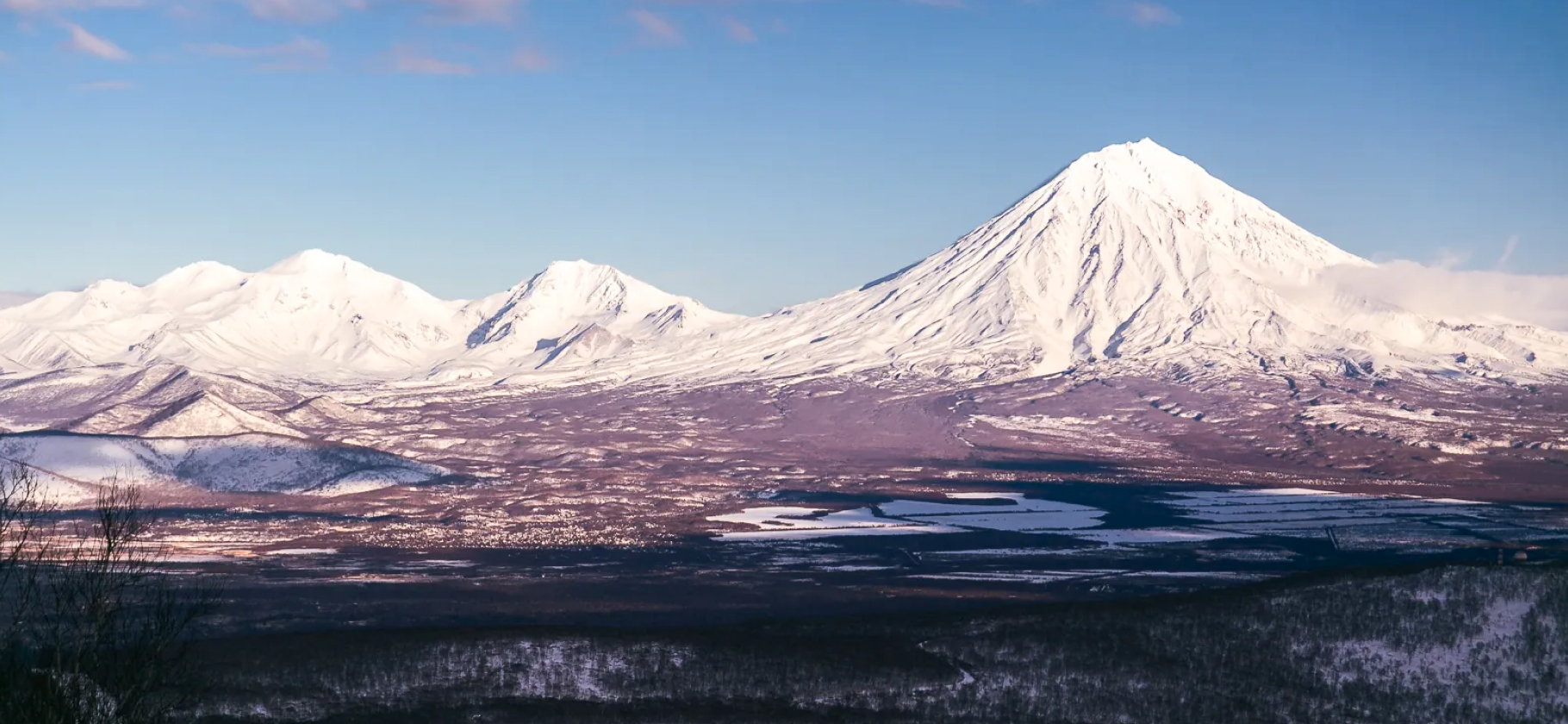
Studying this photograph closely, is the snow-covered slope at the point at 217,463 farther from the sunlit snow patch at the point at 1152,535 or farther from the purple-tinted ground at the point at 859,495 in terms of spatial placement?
the sunlit snow patch at the point at 1152,535

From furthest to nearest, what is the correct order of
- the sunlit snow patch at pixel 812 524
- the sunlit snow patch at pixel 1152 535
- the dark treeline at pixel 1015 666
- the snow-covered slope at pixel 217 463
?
1. the snow-covered slope at pixel 217 463
2. the sunlit snow patch at pixel 812 524
3. the sunlit snow patch at pixel 1152 535
4. the dark treeline at pixel 1015 666

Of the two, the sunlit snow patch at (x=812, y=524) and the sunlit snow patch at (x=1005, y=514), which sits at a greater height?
the sunlit snow patch at (x=1005, y=514)

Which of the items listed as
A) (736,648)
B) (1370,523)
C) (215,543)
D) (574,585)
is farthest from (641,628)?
(1370,523)

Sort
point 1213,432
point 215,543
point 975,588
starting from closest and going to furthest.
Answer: point 975,588 → point 215,543 → point 1213,432

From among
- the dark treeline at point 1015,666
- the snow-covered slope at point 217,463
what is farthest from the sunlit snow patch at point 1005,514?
the dark treeline at point 1015,666

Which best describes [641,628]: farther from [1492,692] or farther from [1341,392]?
[1341,392]

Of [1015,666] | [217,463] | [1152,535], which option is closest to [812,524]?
[1152,535]

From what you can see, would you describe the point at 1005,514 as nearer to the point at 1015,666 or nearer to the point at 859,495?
the point at 859,495

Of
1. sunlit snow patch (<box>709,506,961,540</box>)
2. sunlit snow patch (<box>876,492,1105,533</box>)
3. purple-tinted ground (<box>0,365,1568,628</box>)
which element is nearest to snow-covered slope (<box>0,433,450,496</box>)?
purple-tinted ground (<box>0,365,1568,628</box>)
